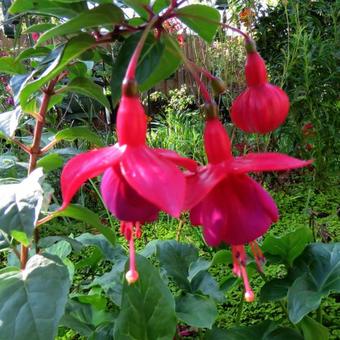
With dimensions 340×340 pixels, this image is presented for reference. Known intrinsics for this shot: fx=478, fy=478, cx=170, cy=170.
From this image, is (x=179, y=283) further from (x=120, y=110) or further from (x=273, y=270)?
(x=120, y=110)

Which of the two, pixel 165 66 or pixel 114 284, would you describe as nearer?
pixel 165 66

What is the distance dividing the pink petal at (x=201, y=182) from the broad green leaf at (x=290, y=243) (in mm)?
583

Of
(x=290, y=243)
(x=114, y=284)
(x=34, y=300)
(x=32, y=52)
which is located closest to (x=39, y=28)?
(x=32, y=52)

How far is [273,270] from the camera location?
1.41 meters

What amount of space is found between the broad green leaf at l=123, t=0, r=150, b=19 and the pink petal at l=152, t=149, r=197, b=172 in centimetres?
21

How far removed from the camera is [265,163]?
1.18ft

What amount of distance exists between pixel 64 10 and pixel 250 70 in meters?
0.25

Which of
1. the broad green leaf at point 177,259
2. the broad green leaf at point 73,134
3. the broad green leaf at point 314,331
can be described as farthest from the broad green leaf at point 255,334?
the broad green leaf at point 73,134

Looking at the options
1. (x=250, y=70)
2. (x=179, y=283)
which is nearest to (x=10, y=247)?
(x=179, y=283)

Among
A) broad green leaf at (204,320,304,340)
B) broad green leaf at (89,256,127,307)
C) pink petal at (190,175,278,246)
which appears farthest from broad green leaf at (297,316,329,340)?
pink petal at (190,175,278,246)

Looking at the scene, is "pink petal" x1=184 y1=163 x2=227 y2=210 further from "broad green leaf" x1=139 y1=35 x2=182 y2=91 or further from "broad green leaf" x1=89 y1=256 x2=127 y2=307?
"broad green leaf" x1=89 y1=256 x2=127 y2=307

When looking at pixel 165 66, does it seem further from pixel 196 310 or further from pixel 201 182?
pixel 196 310

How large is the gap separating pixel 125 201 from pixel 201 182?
0.06 metres

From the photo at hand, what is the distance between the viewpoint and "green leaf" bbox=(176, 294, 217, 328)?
814 mm
